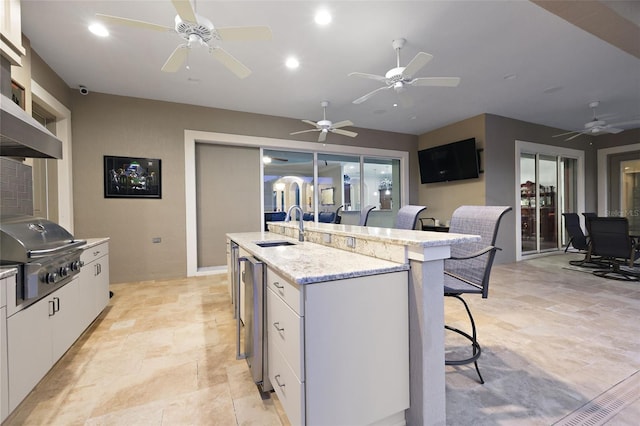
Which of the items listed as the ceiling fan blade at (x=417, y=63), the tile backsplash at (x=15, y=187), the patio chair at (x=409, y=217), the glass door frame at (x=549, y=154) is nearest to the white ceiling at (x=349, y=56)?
the ceiling fan blade at (x=417, y=63)

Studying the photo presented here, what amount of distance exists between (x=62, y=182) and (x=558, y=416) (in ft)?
17.6

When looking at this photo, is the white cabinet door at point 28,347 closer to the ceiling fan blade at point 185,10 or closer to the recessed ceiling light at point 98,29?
the ceiling fan blade at point 185,10

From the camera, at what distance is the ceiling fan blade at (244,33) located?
2.02 meters

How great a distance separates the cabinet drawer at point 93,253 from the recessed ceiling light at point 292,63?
9.31 feet

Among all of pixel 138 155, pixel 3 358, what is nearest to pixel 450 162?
pixel 138 155

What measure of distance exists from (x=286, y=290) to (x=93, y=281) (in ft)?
7.80

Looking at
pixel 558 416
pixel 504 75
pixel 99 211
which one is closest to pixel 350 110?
pixel 504 75

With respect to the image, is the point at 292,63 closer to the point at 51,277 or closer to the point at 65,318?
the point at 51,277

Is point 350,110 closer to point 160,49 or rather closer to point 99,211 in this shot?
point 160,49

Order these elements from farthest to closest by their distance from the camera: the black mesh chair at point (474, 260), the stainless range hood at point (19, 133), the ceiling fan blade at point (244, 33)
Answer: the ceiling fan blade at point (244, 33) < the black mesh chair at point (474, 260) < the stainless range hood at point (19, 133)

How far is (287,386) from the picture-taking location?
1313 millimetres

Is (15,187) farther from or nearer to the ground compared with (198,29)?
nearer to the ground

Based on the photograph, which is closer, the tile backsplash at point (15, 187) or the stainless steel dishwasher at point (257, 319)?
the stainless steel dishwasher at point (257, 319)

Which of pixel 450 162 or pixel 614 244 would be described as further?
pixel 450 162
